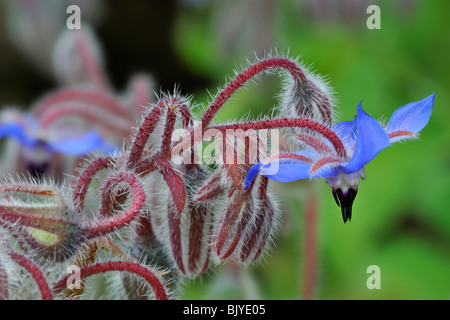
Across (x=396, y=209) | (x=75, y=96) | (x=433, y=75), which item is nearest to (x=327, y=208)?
(x=396, y=209)

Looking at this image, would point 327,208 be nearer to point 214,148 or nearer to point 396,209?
point 396,209

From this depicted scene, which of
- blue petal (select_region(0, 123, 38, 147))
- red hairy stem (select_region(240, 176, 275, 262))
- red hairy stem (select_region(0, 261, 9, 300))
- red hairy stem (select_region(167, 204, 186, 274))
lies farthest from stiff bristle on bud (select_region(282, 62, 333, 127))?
blue petal (select_region(0, 123, 38, 147))

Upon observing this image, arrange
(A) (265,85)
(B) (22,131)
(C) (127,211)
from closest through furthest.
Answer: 1. (C) (127,211)
2. (B) (22,131)
3. (A) (265,85)

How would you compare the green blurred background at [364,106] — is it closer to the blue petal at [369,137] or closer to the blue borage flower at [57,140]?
the blue borage flower at [57,140]

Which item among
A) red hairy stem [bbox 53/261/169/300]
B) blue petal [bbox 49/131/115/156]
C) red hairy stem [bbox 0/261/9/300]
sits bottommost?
red hairy stem [bbox 0/261/9/300]

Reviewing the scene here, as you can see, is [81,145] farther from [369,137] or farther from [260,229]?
[369,137]

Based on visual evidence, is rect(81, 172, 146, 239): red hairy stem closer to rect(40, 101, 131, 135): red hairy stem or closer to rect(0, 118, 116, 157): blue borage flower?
rect(0, 118, 116, 157): blue borage flower

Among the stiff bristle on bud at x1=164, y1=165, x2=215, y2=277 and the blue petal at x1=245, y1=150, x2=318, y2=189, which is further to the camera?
the stiff bristle on bud at x1=164, y1=165, x2=215, y2=277

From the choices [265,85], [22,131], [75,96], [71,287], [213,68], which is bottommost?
[71,287]
